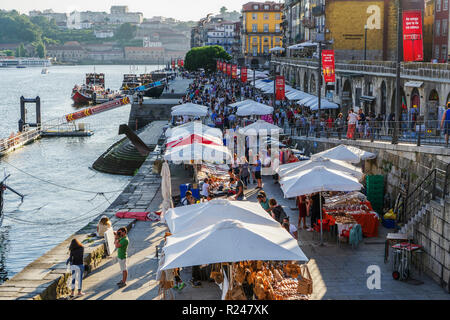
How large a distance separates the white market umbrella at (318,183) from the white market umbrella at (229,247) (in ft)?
11.9

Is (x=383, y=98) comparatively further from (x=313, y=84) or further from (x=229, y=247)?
(x=229, y=247)

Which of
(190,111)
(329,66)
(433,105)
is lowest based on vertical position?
(190,111)

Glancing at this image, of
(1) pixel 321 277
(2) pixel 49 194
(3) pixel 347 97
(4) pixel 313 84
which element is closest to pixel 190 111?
(2) pixel 49 194

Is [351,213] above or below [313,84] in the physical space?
below

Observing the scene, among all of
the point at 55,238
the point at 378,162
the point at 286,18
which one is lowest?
the point at 55,238

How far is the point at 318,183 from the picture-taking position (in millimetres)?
12570

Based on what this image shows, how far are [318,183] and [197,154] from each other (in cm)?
547

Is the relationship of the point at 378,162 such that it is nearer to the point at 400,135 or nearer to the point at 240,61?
the point at 400,135

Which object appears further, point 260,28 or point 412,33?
point 260,28

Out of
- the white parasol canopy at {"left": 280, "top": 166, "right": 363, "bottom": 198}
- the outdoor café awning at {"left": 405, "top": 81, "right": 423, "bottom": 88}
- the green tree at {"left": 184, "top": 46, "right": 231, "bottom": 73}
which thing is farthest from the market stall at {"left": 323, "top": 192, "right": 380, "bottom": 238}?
the green tree at {"left": 184, "top": 46, "right": 231, "bottom": 73}

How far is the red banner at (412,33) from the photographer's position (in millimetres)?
17094

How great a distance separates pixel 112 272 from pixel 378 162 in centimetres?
900
